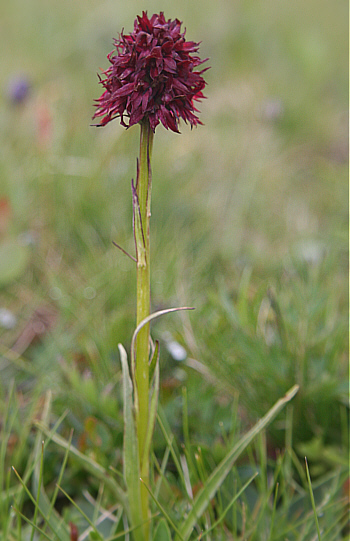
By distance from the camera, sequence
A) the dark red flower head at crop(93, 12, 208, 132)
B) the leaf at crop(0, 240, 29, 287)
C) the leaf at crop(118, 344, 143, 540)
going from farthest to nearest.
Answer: the leaf at crop(0, 240, 29, 287), the leaf at crop(118, 344, 143, 540), the dark red flower head at crop(93, 12, 208, 132)

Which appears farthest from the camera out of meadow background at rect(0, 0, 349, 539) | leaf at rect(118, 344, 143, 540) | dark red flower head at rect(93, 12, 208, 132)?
meadow background at rect(0, 0, 349, 539)

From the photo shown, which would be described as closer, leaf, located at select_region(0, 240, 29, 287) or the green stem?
the green stem

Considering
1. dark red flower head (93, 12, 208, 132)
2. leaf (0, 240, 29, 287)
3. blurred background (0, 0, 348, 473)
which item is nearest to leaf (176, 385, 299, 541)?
blurred background (0, 0, 348, 473)

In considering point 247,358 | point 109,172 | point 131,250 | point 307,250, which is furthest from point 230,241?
point 247,358

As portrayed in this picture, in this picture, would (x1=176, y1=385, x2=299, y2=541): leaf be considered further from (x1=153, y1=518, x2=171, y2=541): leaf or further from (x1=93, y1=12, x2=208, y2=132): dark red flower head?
(x1=93, y1=12, x2=208, y2=132): dark red flower head

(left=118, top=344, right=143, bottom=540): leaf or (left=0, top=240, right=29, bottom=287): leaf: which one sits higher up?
(left=0, top=240, right=29, bottom=287): leaf

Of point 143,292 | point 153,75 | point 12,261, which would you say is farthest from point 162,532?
point 12,261

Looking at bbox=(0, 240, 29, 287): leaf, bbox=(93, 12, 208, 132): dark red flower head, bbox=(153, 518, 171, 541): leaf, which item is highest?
bbox=(93, 12, 208, 132): dark red flower head
